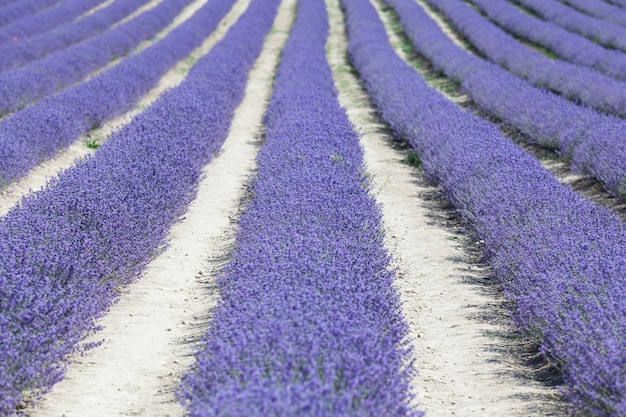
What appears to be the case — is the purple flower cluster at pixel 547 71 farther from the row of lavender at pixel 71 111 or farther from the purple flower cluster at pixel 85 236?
the row of lavender at pixel 71 111

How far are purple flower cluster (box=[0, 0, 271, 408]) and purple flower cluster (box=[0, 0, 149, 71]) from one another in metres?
7.45

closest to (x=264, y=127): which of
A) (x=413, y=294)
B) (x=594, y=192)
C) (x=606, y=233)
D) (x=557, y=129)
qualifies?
(x=557, y=129)

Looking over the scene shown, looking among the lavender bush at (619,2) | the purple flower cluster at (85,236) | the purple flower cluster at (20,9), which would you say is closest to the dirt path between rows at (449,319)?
the purple flower cluster at (85,236)

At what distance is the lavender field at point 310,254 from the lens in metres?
3.50

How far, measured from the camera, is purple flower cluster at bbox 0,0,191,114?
1076 centimetres

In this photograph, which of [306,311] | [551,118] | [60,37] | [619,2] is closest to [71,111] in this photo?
[551,118]

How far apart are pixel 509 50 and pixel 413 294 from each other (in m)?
11.4

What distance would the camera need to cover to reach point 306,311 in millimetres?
3646

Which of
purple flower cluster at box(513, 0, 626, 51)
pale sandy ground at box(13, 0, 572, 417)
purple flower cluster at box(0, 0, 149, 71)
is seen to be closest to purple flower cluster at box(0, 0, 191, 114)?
purple flower cluster at box(0, 0, 149, 71)

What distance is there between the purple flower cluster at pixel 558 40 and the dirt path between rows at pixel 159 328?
326 inches

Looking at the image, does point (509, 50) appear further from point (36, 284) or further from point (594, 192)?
point (36, 284)

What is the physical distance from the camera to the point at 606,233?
4902 millimetres

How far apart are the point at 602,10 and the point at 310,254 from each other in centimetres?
1856

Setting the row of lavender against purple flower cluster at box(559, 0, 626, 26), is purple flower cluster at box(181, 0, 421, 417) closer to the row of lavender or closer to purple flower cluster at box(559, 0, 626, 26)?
the row of lavender
